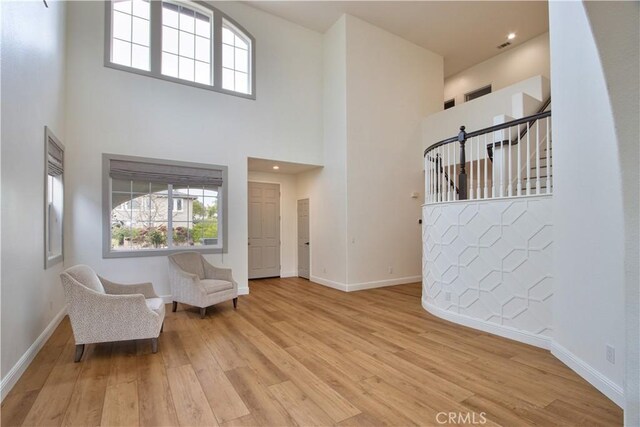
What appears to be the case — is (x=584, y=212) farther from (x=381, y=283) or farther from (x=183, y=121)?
(x=183, y=121)

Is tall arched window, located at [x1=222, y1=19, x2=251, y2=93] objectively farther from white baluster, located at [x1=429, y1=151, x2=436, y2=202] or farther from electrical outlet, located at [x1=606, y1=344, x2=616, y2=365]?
electrical outlet, located at [x1=606, y1=344, x2=616, y2=365]

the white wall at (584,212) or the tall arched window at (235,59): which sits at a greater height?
the tall arched window at (235,59)

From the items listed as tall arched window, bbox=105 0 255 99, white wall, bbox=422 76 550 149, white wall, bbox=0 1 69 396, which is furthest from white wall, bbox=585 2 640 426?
tall arched window, bbox=105 0 255 99

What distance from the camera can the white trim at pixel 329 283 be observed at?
20.2ft

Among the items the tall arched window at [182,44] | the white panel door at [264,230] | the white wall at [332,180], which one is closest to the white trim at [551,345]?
the white wall at [332,180]

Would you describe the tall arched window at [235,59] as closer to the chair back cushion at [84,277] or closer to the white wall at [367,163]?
the white wall at [367,163]

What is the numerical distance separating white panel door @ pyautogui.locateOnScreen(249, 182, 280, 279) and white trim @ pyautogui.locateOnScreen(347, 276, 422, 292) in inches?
90.7

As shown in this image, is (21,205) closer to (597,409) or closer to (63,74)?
(63,74)

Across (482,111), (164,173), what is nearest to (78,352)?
(164,173)

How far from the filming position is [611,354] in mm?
2338

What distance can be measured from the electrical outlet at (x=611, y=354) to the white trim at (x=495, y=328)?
897 millimetres

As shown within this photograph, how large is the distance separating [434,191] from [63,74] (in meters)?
5.73

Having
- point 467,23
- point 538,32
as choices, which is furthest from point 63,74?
point 538,32

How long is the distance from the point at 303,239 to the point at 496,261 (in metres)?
4.65
